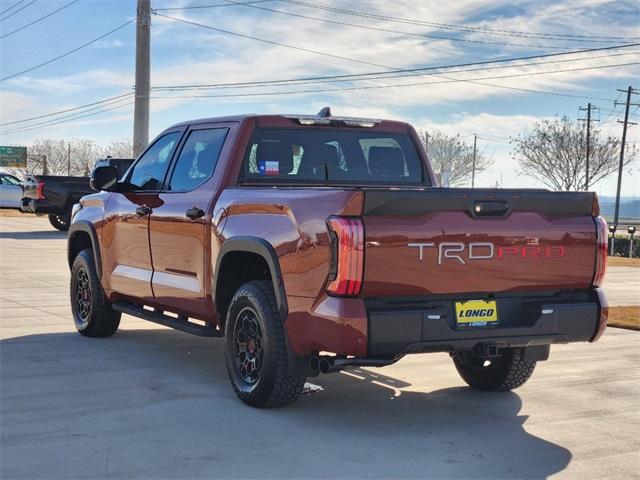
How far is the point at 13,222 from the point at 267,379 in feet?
98.4

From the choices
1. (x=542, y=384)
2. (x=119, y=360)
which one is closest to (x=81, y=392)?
(x=119, y=360)

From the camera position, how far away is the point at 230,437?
518cm

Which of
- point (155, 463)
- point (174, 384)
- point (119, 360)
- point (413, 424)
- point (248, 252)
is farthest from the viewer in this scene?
point (119, 360)

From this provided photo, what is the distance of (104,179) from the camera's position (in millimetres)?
7961

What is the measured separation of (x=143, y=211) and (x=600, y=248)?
3798mm

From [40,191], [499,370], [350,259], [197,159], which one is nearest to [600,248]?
[499,370]

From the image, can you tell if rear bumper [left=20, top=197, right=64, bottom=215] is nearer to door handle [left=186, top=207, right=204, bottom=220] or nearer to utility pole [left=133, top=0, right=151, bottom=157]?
utility pole [left=133, top=0, right=151, bottom=157]

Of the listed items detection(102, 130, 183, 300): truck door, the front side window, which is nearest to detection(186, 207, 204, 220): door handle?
detection(102, 130, 183, 300): truck door

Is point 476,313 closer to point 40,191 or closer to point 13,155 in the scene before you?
point 40,191

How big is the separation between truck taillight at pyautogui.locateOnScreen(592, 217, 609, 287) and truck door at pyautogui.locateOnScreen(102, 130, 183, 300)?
3.61 meters

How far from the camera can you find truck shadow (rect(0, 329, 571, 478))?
4.67 meters

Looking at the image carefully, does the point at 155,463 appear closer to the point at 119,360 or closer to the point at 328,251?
the point at 328,251

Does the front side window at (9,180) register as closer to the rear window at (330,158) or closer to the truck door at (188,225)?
the truck door at (188,225)

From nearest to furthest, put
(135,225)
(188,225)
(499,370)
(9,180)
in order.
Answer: (499,370) < (188,225) < (135,225) < (9,180)
